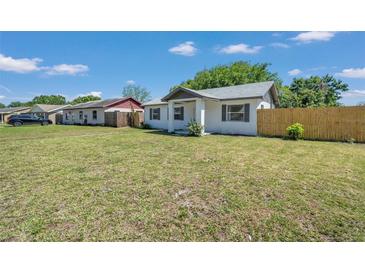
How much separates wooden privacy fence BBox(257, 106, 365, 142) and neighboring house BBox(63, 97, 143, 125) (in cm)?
1843

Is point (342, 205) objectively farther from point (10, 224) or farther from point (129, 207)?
point (10, 224)

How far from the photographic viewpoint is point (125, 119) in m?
23.2

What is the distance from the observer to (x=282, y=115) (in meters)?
12.3

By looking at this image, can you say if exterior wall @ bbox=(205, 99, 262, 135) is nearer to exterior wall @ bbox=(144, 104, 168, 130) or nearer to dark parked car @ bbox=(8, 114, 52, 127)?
exterior wall @ bbox=(144, 104, 168, 130)

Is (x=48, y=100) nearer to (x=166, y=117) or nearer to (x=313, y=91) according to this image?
(x=166, y=117)

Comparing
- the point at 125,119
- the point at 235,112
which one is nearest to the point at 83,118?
the point at 125,119

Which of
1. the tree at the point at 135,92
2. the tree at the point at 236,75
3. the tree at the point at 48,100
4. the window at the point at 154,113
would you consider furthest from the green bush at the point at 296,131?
the tree at the point at 48,100

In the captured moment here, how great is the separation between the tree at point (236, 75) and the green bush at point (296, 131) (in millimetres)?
19374

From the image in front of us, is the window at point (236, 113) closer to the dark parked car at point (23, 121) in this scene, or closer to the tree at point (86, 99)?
the dark parked car at point (23, 121)

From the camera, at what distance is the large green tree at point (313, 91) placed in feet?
66.1

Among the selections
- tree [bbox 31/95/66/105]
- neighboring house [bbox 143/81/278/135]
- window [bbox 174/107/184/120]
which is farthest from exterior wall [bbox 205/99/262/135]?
tree [bbox 31/95/66/105]

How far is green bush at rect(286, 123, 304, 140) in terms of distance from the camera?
11258 mm

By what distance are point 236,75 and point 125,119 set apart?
17.5 meters
